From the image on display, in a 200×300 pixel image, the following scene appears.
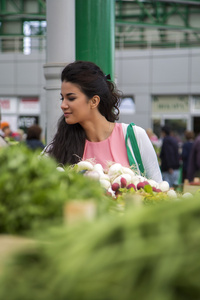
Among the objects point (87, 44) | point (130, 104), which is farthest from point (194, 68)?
point (87, 44)

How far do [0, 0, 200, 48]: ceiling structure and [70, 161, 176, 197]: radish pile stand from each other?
18.8 m

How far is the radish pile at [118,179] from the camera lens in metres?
2.69

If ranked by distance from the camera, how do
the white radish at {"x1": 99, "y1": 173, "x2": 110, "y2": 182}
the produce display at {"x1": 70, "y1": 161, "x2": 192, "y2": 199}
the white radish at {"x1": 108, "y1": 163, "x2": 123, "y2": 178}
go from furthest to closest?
1. the white radish at {"x1": 108, "y1": 163, "x2": 123, "y2": 178}
2. the white radish at {"x1": 99, "y1": 173, "x2": 110, "y2": 182}
3. the produce display at {"x1": 70, "y1": 161, "x2": 192, "y2": 199}

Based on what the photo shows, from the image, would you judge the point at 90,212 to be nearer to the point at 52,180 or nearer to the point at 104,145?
the point at 52,180

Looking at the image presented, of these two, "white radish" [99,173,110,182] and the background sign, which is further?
the background sign

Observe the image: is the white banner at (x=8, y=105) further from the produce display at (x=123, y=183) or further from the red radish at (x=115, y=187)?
the red radish at (x=115, y=187)

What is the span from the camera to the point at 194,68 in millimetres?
20406

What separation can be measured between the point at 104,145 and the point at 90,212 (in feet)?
8.43

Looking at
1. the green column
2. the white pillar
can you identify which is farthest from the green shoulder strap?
the green column

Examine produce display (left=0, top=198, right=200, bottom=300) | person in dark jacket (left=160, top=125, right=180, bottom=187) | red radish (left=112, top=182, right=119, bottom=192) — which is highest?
produce display (left=0, top=198, right=200, bottom=300)

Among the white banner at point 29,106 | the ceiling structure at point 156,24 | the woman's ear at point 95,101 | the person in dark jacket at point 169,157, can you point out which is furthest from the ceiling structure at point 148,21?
the woman's ear at point 95,101

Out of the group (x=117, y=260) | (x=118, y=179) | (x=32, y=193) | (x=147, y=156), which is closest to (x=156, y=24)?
(x=147, y=156)

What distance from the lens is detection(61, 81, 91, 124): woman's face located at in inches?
131

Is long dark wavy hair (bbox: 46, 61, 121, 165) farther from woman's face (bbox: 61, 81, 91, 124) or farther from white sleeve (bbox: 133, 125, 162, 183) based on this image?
white sleeve (bbox: 133, 125, 162, 183)
